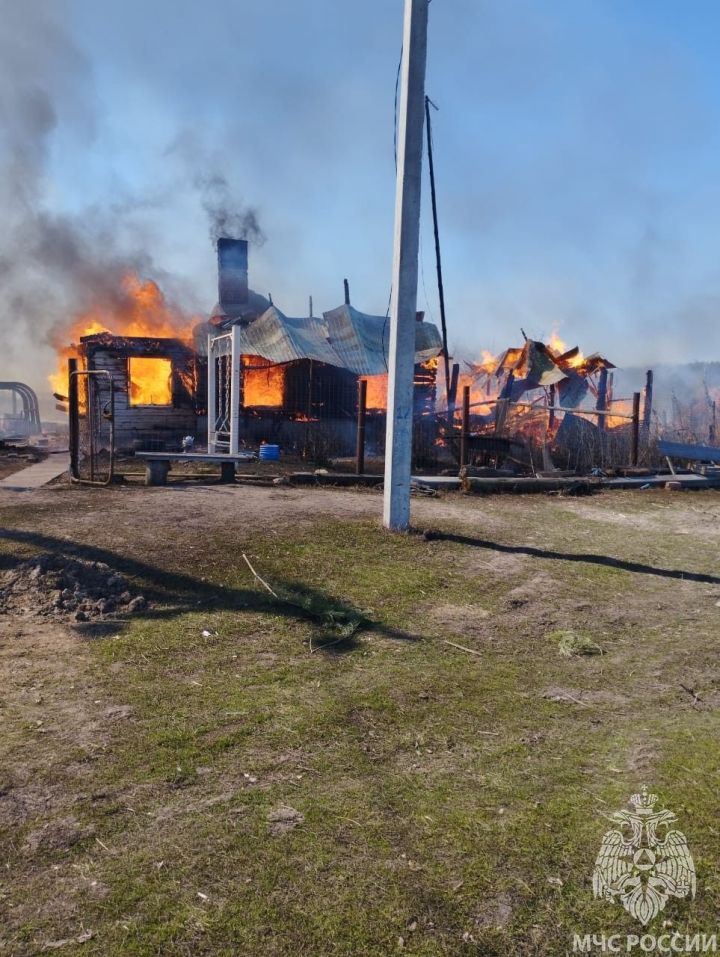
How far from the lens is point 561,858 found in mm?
2156

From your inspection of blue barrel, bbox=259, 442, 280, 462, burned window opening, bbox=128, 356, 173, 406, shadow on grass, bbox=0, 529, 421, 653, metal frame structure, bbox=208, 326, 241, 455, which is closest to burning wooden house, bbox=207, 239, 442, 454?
burned window opening, bbox=128, 356, 173, 406

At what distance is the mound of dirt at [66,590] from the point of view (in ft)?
15.4

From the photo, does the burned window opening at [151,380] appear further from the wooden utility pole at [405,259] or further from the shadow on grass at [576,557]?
the shadow on grass at [576,557]

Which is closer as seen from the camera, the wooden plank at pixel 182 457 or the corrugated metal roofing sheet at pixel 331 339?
the wooden plank at pixel 182 457

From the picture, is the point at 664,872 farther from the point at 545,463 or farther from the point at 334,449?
the point at 334,449

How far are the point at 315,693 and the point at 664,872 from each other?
189 centimetres

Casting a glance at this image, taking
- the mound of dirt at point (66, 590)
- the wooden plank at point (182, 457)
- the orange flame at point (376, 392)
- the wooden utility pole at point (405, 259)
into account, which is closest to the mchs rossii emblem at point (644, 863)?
the mound of dirt at point (66, 590)

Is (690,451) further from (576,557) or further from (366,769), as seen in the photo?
(366,769)

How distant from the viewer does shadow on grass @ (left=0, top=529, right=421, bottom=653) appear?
438cm

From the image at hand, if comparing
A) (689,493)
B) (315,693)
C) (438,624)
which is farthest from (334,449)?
(315,693)

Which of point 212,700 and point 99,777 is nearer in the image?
point 99,777

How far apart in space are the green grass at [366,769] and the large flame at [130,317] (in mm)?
23938

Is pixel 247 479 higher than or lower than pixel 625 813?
higher

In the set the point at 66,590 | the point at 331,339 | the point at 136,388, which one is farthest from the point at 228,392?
the point at 66,590
